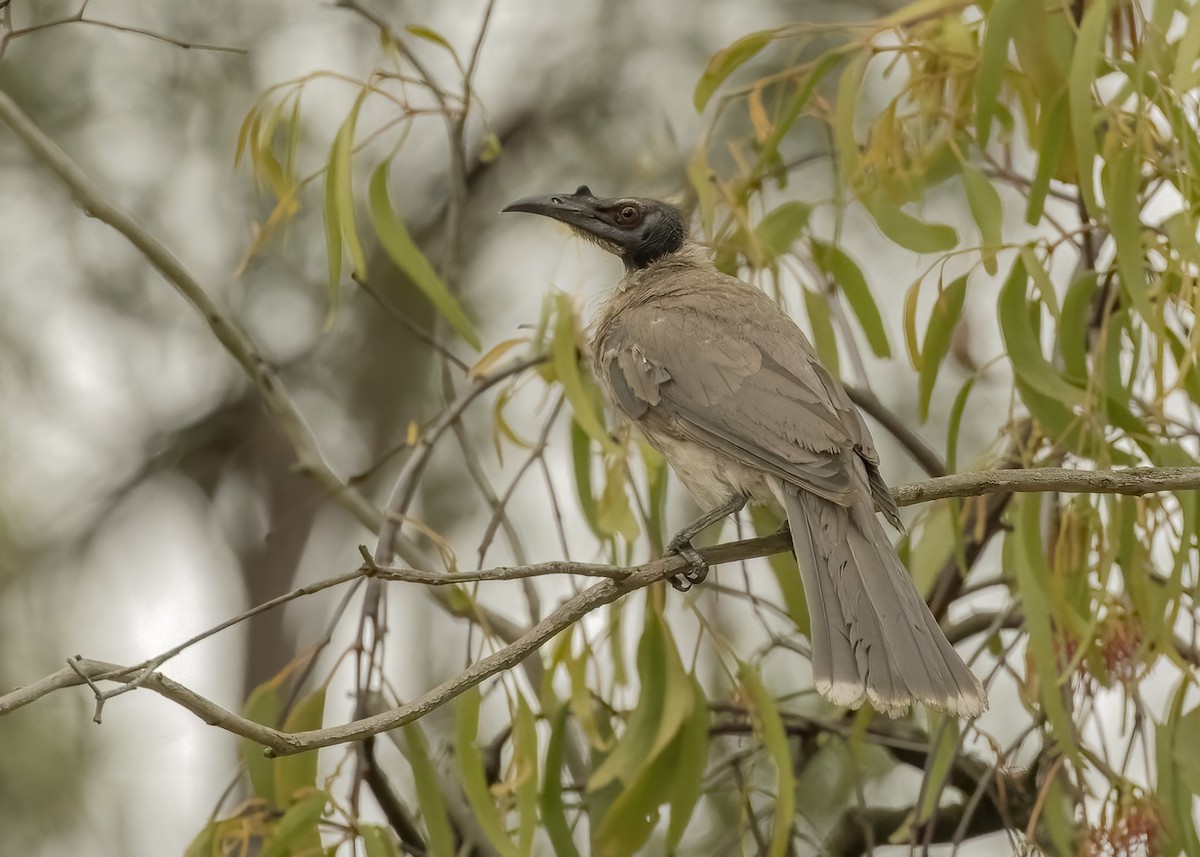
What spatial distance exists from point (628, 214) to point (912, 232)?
1.14m

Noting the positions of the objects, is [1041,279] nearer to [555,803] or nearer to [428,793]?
[555,803]

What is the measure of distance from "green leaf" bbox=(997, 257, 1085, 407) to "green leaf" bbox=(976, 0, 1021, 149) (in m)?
0.30

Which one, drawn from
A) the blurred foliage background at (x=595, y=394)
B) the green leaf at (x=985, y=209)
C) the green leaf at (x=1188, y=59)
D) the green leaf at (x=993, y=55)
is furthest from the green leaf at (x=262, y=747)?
the green leaf at (x=1188, y=59)

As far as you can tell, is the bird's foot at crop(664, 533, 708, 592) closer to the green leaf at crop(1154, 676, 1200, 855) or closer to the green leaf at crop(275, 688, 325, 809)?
the green leaf at crop(275, 688, 325, 809)

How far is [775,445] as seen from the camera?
9.65ft

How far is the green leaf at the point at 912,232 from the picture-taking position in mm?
2949

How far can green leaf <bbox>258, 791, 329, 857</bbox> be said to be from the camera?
256 cm

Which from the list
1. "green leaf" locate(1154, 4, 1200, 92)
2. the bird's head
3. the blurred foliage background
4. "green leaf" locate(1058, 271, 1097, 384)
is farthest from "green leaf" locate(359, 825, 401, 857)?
"green leaf" locate(1154, 4, 1200, 92)

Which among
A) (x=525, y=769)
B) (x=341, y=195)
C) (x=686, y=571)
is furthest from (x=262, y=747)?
(x=341, y=195)

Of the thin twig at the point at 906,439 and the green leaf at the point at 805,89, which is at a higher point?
the green leaf at the point at 805,89

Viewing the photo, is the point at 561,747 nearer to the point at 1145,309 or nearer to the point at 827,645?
the point at 827,645

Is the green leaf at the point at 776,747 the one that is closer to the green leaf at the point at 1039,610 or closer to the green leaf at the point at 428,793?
the green leaf at the point at 1039,610

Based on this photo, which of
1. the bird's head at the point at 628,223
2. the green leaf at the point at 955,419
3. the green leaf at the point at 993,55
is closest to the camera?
the green leaf at the point at 993,55

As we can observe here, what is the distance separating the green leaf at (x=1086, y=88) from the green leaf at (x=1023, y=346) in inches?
8.1
